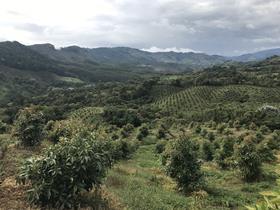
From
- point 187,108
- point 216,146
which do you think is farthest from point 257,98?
point 216,146

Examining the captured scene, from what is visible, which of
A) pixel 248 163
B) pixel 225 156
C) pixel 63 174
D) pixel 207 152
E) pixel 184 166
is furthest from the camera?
pixel 207 152

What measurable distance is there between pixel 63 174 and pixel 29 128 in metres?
10.7

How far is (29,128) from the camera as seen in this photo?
21375 mm

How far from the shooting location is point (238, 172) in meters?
23.8

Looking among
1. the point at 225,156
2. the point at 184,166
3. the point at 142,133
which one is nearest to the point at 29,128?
the point at 184,166

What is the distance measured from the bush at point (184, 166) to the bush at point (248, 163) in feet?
13.0

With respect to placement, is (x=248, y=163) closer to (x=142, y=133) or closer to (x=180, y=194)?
(x=180, y=194)

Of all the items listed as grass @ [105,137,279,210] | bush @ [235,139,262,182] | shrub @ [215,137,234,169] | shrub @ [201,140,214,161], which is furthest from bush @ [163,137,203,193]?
shrub @ [201,140,214,161]

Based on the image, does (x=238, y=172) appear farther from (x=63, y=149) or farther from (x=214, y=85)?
(x=214, y=85)

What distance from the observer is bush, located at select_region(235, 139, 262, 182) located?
22656mm

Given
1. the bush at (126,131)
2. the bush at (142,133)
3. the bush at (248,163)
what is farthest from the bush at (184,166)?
the bush at (126,131)

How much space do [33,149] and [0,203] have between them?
995 cm

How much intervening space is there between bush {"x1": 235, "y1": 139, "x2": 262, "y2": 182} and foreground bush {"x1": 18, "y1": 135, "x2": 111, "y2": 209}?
12.7 meters

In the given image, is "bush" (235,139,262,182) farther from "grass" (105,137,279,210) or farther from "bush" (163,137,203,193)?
"bush" (163,137,203,193)
